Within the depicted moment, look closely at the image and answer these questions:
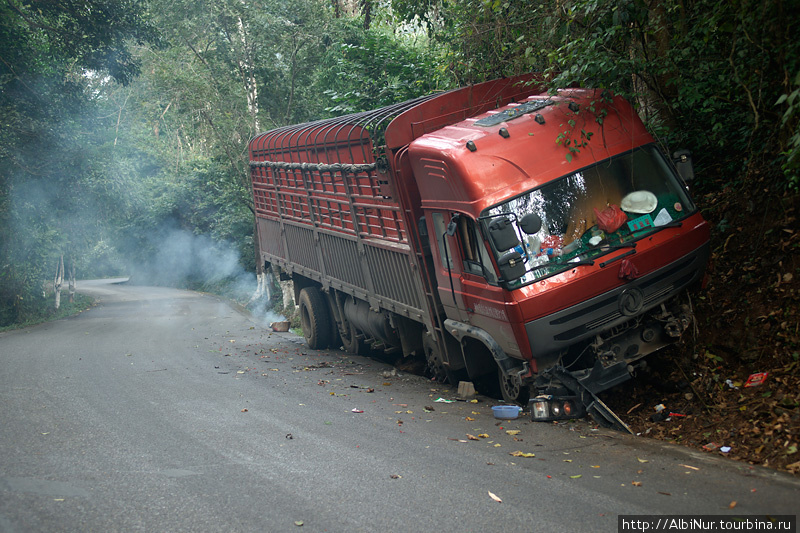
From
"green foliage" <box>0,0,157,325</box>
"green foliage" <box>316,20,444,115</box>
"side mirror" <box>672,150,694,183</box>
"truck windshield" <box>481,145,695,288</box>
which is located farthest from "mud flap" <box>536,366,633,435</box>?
"green foliage" <box>0,0,157,325</box>

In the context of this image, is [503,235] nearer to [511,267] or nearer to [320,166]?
[511,267]

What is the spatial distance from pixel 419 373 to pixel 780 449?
6322mm

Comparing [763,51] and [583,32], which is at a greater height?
[583,32]

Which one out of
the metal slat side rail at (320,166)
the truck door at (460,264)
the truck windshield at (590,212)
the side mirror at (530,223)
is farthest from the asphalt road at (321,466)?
the metal slat side rail at (320,166)

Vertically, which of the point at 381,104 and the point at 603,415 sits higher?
the point at 381,104

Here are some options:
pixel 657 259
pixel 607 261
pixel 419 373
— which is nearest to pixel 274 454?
pixel 607 261

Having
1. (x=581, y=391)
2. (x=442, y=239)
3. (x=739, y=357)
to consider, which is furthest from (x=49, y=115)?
(x=739, y=357)

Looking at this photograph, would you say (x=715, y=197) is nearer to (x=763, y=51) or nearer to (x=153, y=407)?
(x=763, y=51)

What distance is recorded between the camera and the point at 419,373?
10.9 metres

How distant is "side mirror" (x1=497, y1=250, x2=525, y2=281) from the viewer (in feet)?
21.1

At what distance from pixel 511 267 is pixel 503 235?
1.24 ft

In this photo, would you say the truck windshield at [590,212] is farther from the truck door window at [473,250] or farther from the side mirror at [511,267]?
the truck door window at [473,250]

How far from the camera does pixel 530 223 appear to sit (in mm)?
6309

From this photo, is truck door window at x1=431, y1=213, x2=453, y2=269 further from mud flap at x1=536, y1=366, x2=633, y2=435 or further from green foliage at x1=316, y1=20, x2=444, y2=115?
green foliage at x1=316, y1=20, x2=444, y2=115
